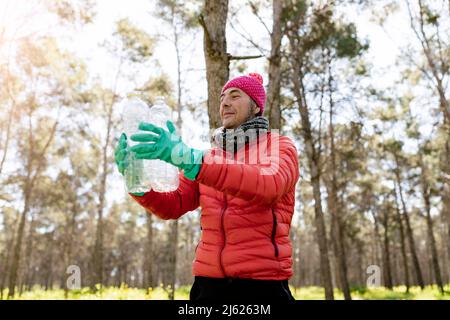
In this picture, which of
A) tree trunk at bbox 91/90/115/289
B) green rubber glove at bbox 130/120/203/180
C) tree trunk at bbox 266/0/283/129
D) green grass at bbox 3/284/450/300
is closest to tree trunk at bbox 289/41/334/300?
tree trunk at bbox 266/0/283/129

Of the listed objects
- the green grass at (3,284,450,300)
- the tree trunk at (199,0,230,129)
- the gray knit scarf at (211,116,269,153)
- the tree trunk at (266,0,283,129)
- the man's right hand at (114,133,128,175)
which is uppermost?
the tree trunk at (266,0,283,129)

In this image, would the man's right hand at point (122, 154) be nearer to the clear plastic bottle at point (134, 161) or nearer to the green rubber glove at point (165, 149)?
the clear plastic bottle at point (134, 161)

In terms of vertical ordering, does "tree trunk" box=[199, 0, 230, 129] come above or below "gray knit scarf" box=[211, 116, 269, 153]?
above

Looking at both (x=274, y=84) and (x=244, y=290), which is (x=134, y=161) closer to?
(x=244, y=290)

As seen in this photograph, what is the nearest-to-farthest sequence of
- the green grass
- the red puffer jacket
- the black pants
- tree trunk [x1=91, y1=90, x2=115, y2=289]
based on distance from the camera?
the red puffer jacket, the black pants, the green grass, tree trunk [x1=91, y1=90, x2=115, y2=289]

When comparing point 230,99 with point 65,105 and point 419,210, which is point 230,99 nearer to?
point 65,105

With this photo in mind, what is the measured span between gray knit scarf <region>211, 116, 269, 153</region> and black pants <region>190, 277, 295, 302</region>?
68 cm

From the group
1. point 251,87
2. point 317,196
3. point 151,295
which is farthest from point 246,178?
point 317,196

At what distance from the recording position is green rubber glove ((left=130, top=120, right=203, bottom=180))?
1625mm

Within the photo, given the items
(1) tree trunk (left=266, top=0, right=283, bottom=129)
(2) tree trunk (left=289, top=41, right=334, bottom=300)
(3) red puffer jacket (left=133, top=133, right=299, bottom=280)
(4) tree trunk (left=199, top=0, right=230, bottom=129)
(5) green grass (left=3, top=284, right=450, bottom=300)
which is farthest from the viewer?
(2) tree trunk (left=289, top=41, right=334, bottom=300)

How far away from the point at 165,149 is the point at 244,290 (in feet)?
2.51

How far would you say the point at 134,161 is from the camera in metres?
2.04

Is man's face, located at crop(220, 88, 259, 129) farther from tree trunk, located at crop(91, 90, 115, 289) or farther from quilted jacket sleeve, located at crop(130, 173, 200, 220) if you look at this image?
tree trunk, located at crop(91, 90, 115, 289)
